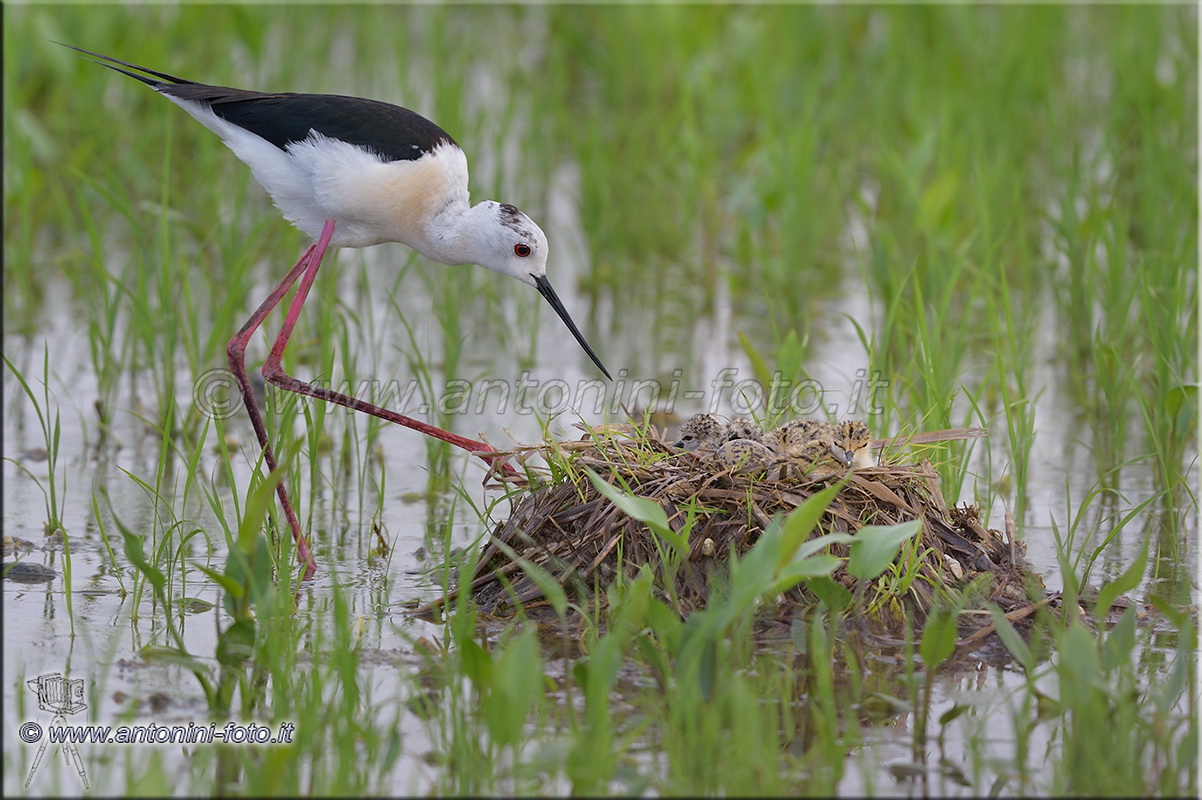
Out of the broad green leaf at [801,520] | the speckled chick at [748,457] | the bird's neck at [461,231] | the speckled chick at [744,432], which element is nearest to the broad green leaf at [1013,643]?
the broad green leaf at [801,520]

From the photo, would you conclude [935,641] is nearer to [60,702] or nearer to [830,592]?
[830,592]

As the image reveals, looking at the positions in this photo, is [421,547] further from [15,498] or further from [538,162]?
[538,162]

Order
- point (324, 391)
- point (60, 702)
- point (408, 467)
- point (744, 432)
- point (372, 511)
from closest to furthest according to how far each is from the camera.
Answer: point (60, 702) < point (744, 432) < point (324, 391) < point (372, 511) < point (408, 467)

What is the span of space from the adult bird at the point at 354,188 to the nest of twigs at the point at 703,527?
582 mm

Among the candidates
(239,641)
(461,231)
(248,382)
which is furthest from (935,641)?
(248,382)

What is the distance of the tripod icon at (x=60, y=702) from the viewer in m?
3.28

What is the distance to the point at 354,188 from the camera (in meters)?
4.66

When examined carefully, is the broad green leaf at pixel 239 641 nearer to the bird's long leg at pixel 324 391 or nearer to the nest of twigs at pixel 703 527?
the nest of twigs at pixel 703 527

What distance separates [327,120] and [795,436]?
6.07 ft

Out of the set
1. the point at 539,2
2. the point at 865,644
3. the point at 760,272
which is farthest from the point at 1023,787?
the point at 539,2

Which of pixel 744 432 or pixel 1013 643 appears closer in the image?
pixel 1013 643

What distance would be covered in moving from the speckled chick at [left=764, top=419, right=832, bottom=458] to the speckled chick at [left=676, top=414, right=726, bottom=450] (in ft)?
0.54

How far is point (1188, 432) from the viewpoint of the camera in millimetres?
5055

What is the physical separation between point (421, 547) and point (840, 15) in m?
7.96
